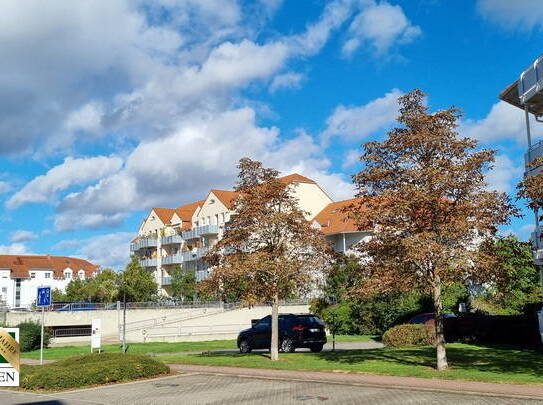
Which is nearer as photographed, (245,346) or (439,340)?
(439,340)

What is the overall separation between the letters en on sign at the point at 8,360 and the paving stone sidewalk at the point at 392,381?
28.3 ft

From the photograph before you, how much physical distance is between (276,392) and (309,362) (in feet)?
19.7

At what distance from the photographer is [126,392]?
1516 centimetres

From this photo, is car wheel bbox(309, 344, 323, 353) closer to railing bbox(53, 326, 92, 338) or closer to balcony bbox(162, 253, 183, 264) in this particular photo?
railing bbox(53, 326, 92, 338)

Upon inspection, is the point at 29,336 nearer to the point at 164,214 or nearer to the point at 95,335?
the point at 95,335

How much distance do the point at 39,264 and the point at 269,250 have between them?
10114 centimetres

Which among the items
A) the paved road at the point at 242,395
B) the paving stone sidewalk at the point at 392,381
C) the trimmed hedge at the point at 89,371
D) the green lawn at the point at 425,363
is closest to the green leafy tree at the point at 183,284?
the green lawn at the point at 425,363

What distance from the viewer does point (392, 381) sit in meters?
14.7

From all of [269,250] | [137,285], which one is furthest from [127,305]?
[269,250]

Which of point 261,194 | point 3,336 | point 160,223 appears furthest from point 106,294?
point 3,336

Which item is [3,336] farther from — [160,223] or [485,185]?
[160,223]

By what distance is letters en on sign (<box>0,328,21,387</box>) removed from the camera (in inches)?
338

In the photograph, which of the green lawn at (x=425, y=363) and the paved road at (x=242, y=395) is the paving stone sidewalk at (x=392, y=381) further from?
the green lawn at (x=425, y=363)

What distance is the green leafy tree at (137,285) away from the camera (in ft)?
196
